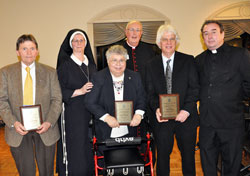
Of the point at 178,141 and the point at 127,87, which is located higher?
the point at 127,87

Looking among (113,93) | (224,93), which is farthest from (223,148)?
(113,93)

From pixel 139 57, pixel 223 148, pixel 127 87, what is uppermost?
pixel 139 57

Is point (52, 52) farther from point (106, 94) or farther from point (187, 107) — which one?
point (187, 107)

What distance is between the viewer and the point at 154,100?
250 centimetres

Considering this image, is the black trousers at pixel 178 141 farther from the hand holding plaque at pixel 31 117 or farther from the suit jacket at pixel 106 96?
the hand holding plaque at pixel 31 117

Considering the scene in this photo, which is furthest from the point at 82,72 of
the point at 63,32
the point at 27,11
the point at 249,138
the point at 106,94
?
the point at 27,11

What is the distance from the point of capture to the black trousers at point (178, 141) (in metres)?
2.39

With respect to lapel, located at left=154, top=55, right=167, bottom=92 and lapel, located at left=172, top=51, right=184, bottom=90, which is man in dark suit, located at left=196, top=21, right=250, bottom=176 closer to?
lapel, located at left=172, top=51, right=184, bottom=90

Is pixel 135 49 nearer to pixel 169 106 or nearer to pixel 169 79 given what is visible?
pixel 169 79

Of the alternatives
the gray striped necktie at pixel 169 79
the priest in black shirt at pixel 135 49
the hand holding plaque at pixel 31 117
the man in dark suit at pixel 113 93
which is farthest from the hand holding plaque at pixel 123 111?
the priest in black shirt at pixel 135 49

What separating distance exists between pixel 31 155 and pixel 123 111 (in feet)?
3.30

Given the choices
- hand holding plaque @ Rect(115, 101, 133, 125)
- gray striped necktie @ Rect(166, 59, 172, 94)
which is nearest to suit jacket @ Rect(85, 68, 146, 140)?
hand holding plaque @ Rect(115, 101, 133, 125)

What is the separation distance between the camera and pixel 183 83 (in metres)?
2.41

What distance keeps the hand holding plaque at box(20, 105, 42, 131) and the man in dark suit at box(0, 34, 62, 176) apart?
35mm
